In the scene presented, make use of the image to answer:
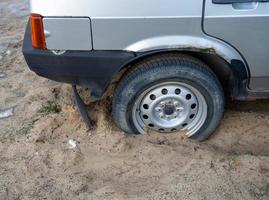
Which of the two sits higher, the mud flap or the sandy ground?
the mud flap

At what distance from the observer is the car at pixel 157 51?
2891 millimetres

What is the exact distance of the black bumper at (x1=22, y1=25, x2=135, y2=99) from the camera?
3.03 m

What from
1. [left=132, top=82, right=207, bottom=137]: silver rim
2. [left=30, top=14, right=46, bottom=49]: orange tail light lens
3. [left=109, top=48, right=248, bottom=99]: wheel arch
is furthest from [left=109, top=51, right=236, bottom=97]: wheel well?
[left=30, top=14, right=46, bottom=49]: orange tail light lens

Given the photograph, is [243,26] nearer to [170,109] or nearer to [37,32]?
[170,109]

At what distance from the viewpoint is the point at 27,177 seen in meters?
3.15

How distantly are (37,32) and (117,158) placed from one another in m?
1.24

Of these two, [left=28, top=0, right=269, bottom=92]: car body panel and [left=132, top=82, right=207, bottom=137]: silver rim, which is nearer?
[left=28, top=0, right=269, bottom=92]: car body panel

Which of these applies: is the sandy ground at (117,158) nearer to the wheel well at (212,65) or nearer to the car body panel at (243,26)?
the wheel well at (212,65)

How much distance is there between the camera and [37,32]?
117 inches

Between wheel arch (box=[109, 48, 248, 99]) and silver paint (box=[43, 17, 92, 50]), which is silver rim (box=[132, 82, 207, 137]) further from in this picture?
silver paint (box=[43, 17, 92, 50])

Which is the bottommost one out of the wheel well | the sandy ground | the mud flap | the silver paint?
the sandy ground

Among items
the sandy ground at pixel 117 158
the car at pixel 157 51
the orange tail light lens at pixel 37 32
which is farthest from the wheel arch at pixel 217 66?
the orange tail light lens at pixel 37 32

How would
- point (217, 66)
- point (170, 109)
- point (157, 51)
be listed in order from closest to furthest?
point (157, 51), point (217, 66), point (170, 109)

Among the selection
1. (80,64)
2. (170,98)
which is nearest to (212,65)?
(170,98)
